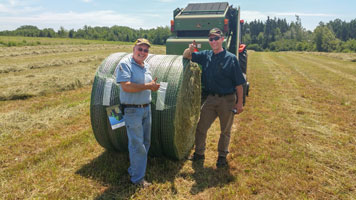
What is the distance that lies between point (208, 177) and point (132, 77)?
205 centimetres

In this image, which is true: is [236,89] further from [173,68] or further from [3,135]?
[3,135]

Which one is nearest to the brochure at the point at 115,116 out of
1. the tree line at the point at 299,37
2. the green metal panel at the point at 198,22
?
the green metal panel at the point at 198,22

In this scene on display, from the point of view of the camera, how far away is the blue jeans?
354 centimetres

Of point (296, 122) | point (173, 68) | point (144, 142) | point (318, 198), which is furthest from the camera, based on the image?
point (296, 122)

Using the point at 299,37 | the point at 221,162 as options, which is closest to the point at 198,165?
the point at 221,162

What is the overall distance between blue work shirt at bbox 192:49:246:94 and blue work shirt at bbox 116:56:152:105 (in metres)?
1.18

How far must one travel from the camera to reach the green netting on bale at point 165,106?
394cm

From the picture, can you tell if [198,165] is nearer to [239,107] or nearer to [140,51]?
[239,107]

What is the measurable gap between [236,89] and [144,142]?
1.77 meters

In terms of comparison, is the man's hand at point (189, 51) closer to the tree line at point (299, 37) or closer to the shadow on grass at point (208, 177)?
the shadow on grass at point (208, 177)

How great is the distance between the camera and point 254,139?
18.0 ft

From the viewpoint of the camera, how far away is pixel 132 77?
3479mm

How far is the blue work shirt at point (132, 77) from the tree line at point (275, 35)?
53183 mm

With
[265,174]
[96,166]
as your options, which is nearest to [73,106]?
[96,166]
